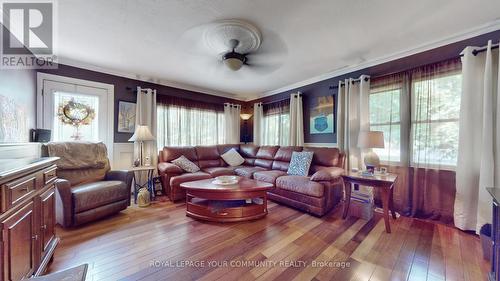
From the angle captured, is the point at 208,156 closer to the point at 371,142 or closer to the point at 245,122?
the point at 245,122

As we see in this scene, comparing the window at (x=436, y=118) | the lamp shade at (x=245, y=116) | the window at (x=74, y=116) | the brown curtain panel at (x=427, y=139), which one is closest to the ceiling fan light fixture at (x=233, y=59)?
the brown curtain panel at (x=427, y=139)

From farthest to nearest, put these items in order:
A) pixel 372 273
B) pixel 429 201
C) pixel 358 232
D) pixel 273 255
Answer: pixel 429 201, pixel 358 232, pixel 273 255, pixel 372 273

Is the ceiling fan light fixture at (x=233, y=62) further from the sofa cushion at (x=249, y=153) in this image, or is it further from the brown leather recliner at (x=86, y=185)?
the sofa cushion at (x=249, y=153)

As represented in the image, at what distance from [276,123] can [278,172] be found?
1.63 metres

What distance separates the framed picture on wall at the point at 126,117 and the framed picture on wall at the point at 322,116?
148 inches

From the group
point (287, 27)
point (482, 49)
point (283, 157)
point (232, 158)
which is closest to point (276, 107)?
point (283, 157)

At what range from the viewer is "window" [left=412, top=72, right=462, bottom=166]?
2.36 metres

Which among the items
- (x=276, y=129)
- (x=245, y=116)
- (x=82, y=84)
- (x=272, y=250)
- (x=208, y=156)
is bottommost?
(x=272, y=250)

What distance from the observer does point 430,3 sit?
176 centimetres

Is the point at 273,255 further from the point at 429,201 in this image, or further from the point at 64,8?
the point at 64,8

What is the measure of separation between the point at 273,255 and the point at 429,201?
234 cm

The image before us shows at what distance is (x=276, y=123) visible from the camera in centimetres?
480

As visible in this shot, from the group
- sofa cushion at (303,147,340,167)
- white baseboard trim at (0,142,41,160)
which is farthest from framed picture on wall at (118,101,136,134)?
sofa cushion at (303,147,340,167)

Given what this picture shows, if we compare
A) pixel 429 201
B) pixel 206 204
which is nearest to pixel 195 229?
pixel 206 204
